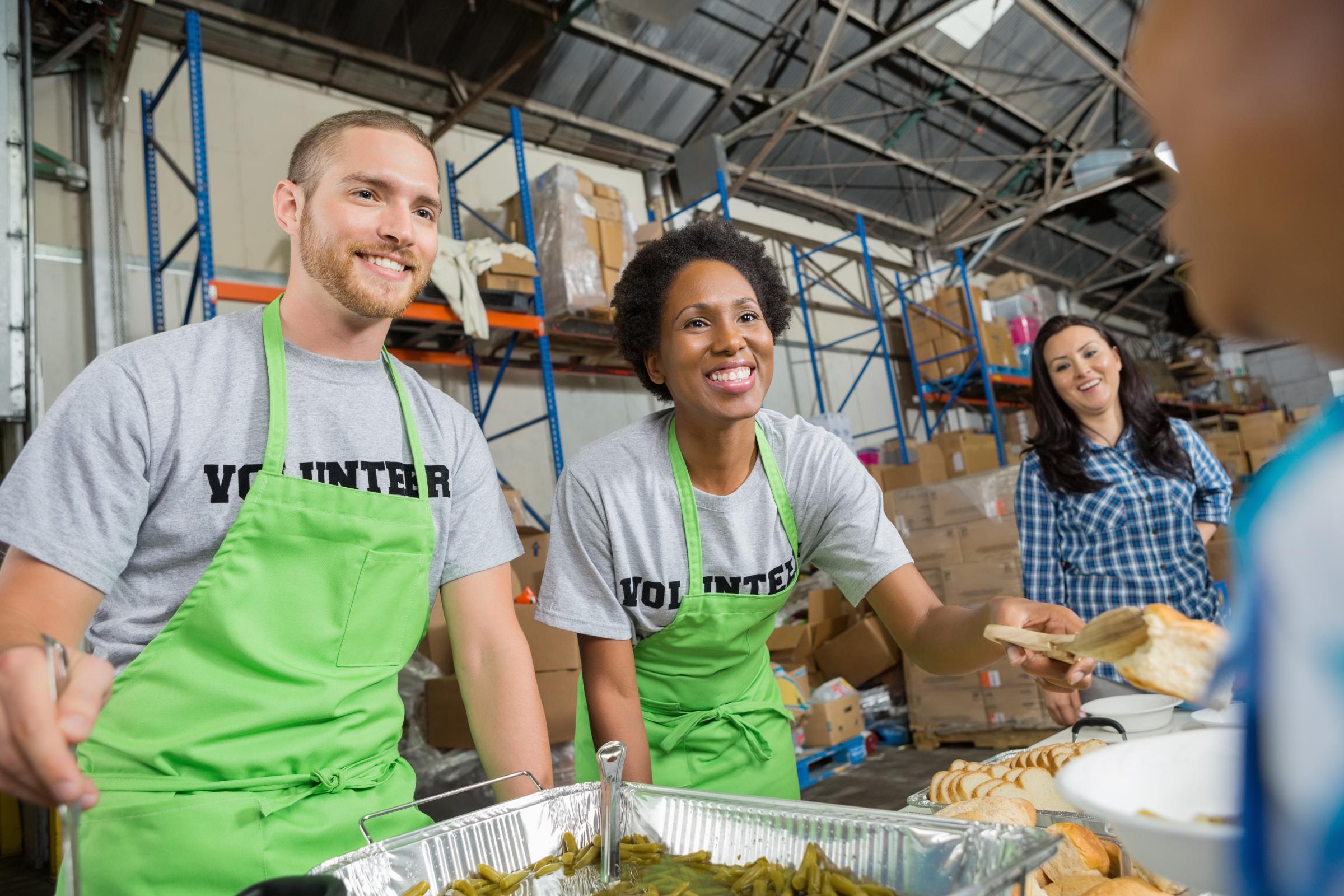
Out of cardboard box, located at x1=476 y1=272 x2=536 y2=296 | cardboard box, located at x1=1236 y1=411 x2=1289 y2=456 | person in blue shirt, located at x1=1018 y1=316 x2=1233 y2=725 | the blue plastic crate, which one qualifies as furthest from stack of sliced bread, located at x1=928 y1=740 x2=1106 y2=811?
cardboard box, located at x1=1236 y1=411 x2=1289 y2=456

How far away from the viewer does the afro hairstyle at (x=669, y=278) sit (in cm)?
193

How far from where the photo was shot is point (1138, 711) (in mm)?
1632

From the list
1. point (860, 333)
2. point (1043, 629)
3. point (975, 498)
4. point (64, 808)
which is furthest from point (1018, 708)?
point (860, 333)

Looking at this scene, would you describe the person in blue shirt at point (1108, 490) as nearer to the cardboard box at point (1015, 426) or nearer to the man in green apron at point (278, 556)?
the man in green apron at point (278, 556)

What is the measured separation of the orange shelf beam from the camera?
405 centimetres

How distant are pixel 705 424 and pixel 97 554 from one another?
111 cm

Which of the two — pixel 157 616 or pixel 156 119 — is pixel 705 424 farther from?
pixel 156 119

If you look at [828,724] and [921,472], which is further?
[921,472]

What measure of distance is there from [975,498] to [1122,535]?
248cm

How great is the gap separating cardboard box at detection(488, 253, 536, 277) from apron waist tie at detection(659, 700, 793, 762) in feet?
12.6

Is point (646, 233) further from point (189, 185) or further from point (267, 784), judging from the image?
point (267, 784)

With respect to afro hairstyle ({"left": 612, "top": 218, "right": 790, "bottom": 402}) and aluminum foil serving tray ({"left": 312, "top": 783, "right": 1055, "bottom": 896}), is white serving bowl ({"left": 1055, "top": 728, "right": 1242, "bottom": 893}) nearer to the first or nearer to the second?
aluminum foil serving tray ({"left": 312, "top": 783, "right": 1055, "bottom": 896})

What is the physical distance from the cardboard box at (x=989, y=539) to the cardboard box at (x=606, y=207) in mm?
3075

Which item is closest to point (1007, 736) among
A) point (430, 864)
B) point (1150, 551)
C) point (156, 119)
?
point (1150, 551)
